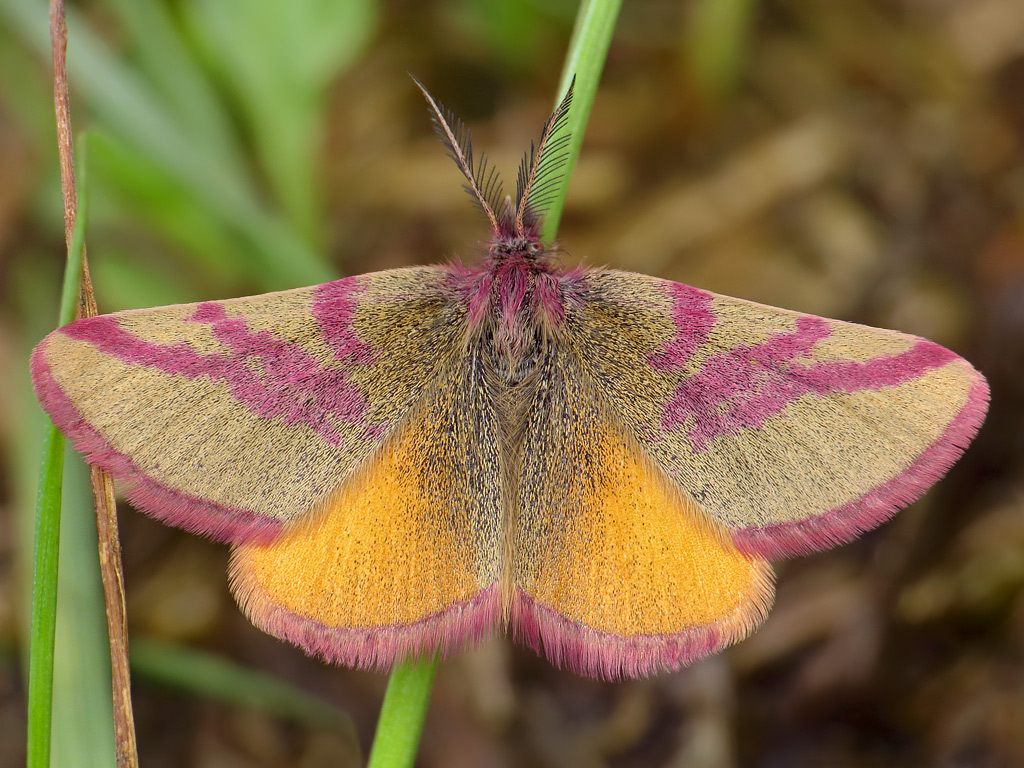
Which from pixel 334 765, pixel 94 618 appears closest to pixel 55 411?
pixel 94 618

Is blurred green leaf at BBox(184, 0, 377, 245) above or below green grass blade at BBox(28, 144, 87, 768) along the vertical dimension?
above

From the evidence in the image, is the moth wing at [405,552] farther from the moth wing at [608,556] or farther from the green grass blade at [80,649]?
Answer: the green grass blade at [80,649]

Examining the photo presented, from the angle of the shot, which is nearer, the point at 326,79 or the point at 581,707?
the point at 581,707

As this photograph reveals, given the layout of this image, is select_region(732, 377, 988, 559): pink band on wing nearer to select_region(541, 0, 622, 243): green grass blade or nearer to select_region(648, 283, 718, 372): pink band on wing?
select_region(648, 283, 718, 372): pink band on wing

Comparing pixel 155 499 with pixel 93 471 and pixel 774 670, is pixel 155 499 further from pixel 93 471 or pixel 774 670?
pixel 774 670

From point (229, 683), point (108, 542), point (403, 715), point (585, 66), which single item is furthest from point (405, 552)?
point (229, 683)

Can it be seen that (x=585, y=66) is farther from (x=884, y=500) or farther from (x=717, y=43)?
(x=717, y=43)

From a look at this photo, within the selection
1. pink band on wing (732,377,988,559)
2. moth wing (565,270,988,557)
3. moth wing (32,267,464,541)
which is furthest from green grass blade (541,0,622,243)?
pink band on wing (732,377,988,559)
